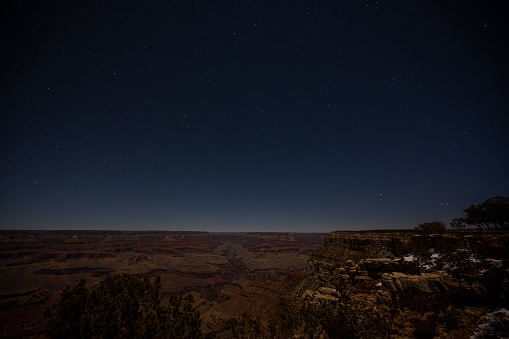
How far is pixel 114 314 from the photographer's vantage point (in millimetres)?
8297

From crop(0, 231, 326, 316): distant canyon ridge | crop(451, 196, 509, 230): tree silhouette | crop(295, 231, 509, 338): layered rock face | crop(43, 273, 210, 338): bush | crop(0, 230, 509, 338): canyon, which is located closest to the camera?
crop(43, 273, 210, 338): bush

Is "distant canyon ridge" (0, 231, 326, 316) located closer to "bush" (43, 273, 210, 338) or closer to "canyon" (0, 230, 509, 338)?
"canyon" (0, 230, 509, 338)

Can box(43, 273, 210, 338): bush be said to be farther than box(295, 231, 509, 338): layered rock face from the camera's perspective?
No

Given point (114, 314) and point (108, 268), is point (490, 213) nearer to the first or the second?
A: point (114, 314)

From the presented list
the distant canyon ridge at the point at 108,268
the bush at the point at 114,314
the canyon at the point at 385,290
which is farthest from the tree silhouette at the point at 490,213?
the distant canyon ridge at the point at 108,268

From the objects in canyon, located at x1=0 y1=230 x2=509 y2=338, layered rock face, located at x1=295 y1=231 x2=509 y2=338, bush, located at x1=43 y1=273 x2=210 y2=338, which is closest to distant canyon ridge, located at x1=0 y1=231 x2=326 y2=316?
canyon, located at x1=0 y1=230 x2=509 y2=338

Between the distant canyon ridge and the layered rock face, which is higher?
the layered rock face

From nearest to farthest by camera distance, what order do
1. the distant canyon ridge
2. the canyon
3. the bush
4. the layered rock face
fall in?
the bush, the layered rock face, the canyon, the distant canyon ridge

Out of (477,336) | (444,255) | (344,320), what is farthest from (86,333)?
(444,255)

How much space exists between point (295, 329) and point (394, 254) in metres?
19.6

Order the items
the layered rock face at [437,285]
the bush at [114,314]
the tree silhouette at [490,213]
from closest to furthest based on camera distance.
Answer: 1. the bush at [114,314]
2. the layered rock face at [437,285]
3. the tree silhouette at [490,213]

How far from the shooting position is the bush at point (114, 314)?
25.2 feet

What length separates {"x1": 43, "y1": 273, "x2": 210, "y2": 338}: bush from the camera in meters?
7.67

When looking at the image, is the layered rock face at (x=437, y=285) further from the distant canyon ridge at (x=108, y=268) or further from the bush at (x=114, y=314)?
the distant canyon ridge at (x=108, y=268)
